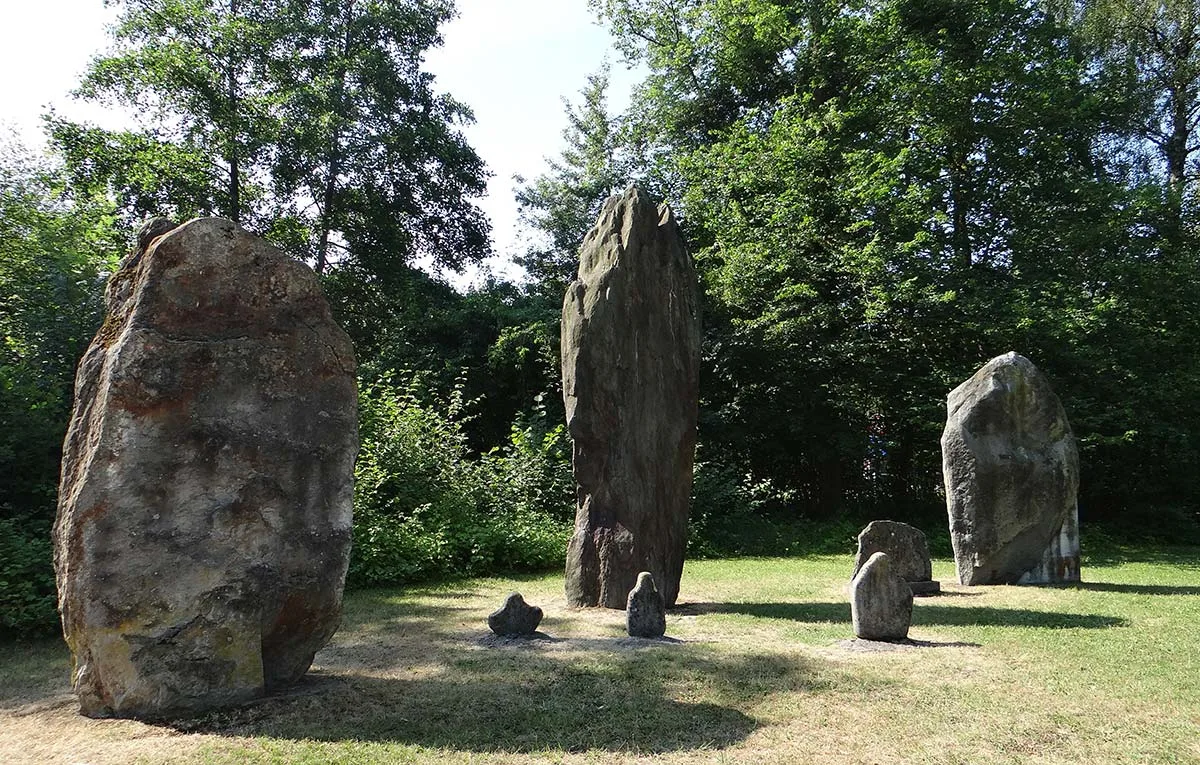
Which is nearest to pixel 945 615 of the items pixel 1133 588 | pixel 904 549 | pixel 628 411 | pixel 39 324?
pixel 904 549

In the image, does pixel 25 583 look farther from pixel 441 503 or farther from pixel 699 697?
pixel 699 697

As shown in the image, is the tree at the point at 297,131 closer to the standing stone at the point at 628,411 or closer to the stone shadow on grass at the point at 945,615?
the standing stone at the point at 628,411

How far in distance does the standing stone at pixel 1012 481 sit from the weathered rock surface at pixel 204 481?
Answer: 26.6 ft

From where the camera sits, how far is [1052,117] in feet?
58.7

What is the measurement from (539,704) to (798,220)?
15174 millimetres

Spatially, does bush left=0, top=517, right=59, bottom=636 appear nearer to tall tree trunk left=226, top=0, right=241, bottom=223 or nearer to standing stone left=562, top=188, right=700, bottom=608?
standing stone left=562, top=188, right=700, bottom=608

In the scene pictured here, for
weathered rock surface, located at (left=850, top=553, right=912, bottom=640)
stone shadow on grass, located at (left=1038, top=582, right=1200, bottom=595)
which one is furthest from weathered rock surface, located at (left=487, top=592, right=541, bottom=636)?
stone shadow on grass, located at (left=1038, top=582, right=1200, bottom=595)

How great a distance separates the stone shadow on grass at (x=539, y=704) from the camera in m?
4.33

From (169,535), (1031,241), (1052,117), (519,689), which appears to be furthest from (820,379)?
(169,535)

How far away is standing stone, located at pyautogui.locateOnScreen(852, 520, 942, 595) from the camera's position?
963 cm

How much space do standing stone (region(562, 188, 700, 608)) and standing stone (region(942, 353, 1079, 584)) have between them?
3.95 meters

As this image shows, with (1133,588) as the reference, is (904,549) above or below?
above

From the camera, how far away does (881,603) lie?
676 centimetres

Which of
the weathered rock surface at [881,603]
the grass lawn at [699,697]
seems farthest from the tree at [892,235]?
the weathered rock surface at [881,603]
